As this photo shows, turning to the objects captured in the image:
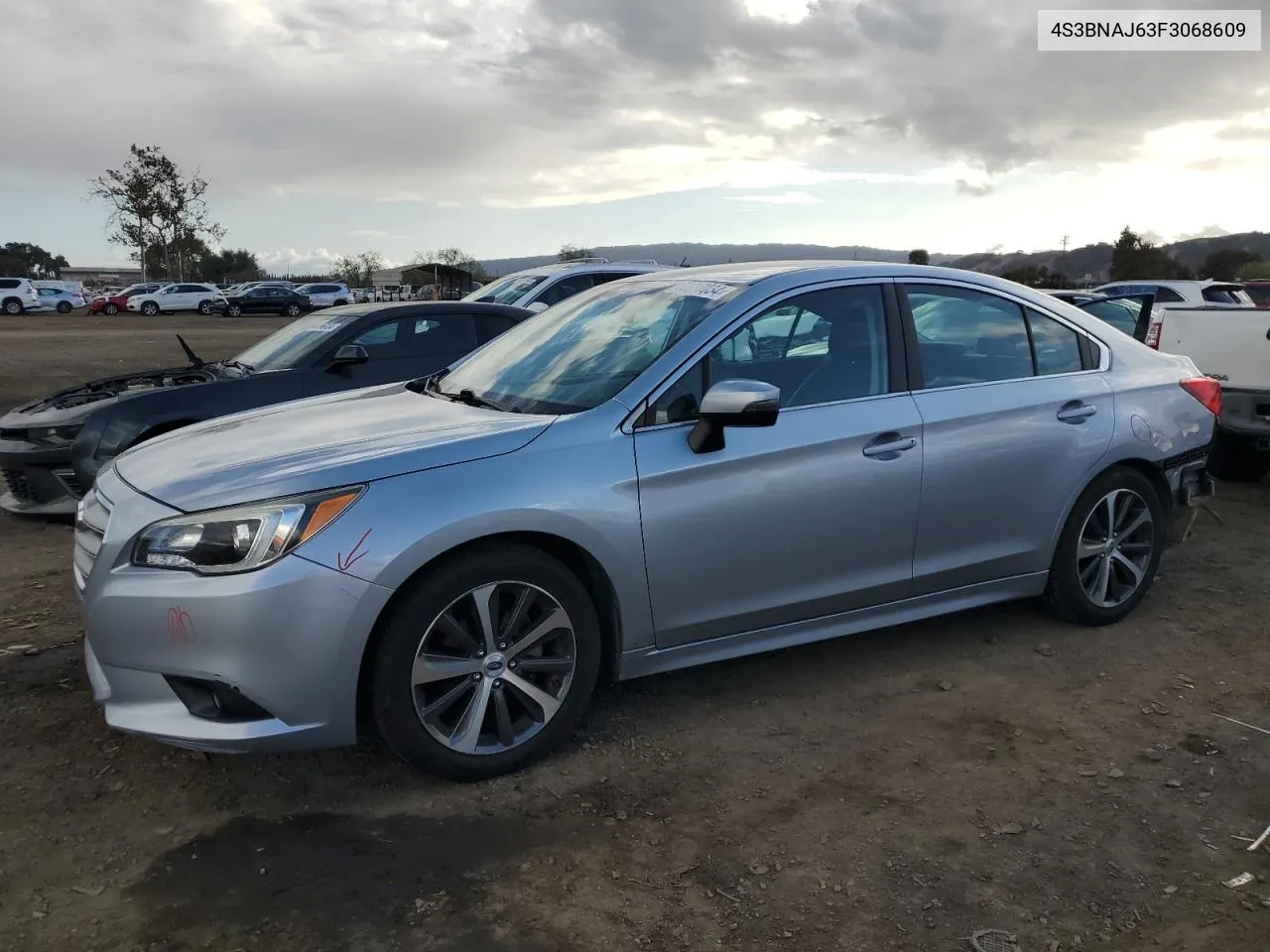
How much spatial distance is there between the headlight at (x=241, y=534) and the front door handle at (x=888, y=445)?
194 cm

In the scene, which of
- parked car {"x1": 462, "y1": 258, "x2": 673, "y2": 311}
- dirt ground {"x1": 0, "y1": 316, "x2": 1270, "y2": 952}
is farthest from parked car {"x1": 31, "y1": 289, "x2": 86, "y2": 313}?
dirt ground {"x1": 0, "y1": 316, "x2": 1270, "y2": 952}

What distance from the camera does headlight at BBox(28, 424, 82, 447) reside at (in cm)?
645

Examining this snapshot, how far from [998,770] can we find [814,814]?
73cm

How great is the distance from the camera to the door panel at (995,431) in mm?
4090

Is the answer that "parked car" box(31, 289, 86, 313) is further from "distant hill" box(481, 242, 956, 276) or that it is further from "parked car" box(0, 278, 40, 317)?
"distant hill" box(481, 242, 956, 276)

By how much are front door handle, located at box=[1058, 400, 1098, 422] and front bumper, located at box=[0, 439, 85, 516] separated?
574 centimetres

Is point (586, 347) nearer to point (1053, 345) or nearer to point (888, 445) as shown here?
point (888, 445)

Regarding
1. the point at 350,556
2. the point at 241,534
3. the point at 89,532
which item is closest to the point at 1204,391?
the point at 350,556

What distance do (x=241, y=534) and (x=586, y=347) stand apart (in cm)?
159

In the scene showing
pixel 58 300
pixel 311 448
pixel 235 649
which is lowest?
pixel 235 649

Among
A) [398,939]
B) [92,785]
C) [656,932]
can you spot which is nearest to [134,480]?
[92,785]

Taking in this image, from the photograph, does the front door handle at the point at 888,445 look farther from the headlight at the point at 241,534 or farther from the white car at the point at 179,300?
the white car at the point at 179,300

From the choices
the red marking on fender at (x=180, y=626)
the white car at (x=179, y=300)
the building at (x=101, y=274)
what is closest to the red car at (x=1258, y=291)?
the red marking on fender at (x=180, y=626)

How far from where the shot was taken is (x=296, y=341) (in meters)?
7.60
